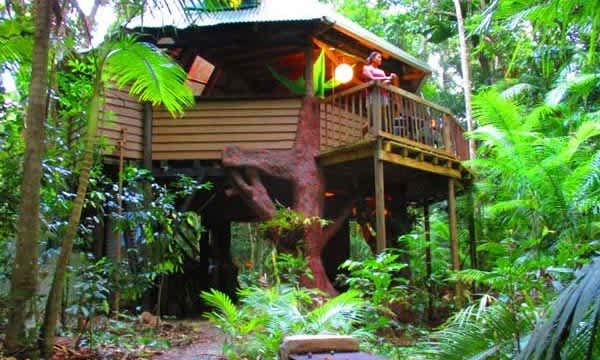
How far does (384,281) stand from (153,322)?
360 centimetres

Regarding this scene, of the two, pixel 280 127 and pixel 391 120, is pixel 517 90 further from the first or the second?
pixel 280 127

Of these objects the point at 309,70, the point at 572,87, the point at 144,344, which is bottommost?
the point at 144,344

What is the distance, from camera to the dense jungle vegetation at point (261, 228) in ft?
8.34

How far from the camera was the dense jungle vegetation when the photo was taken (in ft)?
8.34

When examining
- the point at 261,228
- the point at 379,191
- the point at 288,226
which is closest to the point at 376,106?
the point at 379,191

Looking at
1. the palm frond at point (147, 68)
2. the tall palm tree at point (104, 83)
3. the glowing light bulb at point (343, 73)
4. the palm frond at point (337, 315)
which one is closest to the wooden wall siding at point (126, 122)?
the glowing light bulb at point (343, 73)

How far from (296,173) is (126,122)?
3.15 m

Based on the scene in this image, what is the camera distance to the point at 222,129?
30.5ft

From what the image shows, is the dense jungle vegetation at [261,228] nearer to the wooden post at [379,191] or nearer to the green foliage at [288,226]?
the green foliage at [288,226]

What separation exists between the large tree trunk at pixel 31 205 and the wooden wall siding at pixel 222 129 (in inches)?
207

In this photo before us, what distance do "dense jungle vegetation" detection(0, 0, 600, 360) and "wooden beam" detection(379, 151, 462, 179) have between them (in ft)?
2.99

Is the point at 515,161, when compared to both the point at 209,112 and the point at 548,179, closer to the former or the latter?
the point at 548,179

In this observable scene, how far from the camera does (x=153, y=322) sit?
743 cm

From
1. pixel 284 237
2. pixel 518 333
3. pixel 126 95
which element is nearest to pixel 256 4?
pixel 126 95
